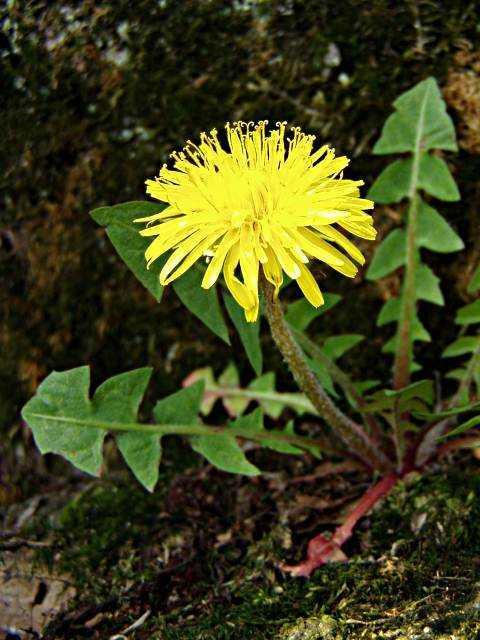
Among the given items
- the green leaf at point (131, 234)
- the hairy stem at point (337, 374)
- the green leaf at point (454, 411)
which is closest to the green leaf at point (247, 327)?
the hairy stem at point (337, 374)

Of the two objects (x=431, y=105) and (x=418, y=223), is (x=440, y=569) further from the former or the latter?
(x=431, y=105)

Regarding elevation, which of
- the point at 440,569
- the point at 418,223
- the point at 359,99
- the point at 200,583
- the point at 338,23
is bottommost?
the point at 440,569

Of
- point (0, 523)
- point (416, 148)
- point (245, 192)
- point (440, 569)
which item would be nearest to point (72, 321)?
point (0, 523)

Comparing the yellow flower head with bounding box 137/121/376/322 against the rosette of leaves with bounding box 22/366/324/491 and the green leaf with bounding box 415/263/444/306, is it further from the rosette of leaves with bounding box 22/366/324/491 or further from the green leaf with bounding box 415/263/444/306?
the green leaf with bounding box 415/263/444/306

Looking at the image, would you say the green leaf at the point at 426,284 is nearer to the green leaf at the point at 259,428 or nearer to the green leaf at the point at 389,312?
the green leaf at the point at 389,312

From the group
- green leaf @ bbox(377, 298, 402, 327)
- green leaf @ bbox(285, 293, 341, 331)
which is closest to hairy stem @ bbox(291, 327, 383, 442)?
green leaf @ bbox(285, 293, 341, 331)

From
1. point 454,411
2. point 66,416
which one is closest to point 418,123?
point 454,411
